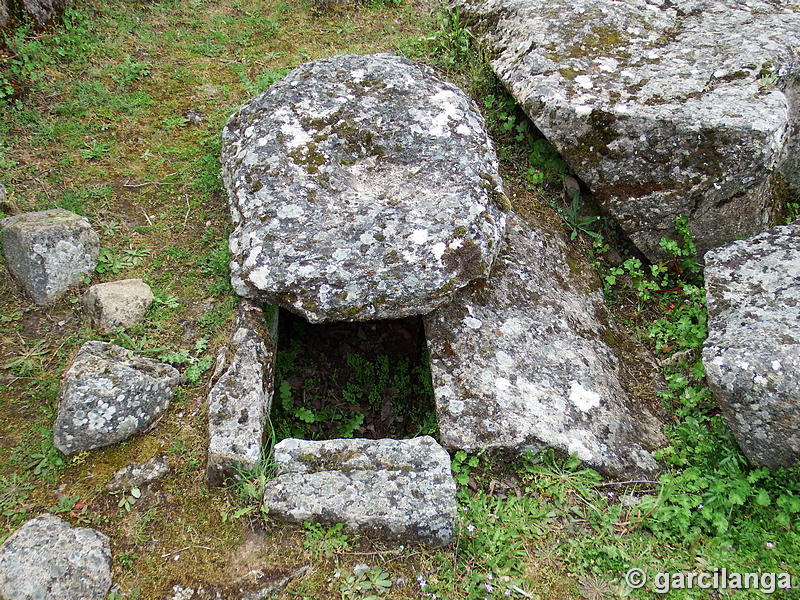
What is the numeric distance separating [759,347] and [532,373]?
132 centimetres

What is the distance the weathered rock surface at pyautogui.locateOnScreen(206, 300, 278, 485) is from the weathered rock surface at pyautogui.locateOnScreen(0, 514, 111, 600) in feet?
2.11

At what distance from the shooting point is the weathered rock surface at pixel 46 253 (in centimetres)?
385

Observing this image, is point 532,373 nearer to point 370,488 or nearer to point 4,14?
point 370,488

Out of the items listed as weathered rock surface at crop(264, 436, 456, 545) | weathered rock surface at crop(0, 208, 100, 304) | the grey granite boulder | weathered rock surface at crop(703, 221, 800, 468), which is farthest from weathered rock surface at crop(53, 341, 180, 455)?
the grey granite boulder

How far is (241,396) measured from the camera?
346cm

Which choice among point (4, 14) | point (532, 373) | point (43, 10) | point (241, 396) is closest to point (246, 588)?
point (241, 396)

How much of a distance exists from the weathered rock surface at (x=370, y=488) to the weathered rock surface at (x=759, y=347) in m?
1.73

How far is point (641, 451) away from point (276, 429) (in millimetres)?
2448

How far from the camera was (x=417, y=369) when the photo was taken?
473 cm

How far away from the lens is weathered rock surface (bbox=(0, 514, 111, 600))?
270cm

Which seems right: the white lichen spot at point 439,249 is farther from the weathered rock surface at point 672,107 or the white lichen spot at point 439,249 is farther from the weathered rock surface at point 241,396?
the weathered rock surface at point 672,107

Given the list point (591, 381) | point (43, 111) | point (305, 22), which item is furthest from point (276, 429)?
point (305, 22)

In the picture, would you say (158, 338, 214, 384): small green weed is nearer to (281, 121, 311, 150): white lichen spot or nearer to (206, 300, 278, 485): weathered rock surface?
(206, 300, 278, 485): weathered rock surface

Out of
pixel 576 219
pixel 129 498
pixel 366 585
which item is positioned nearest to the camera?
pixel 366 585
